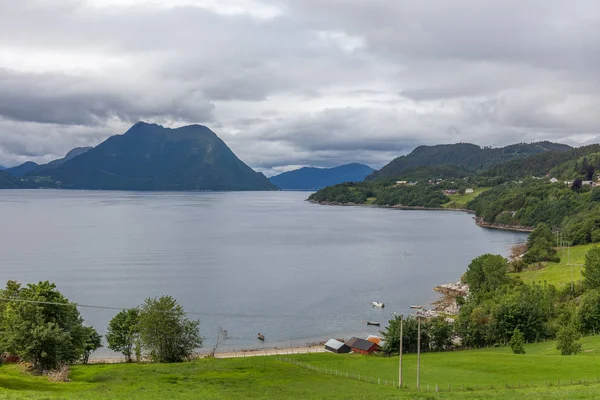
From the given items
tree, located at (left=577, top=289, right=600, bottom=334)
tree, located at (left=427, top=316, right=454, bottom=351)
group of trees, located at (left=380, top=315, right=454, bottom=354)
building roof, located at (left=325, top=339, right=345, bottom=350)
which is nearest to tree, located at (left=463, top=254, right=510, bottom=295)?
tree, located at (left=577, top=289, right=600, bottom=334)

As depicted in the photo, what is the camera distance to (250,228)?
157 meters

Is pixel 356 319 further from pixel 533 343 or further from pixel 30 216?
pixel 30 216

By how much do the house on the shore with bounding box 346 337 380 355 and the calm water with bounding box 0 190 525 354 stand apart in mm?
6890

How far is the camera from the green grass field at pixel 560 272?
215 feet

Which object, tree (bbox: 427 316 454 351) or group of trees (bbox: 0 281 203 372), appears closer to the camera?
group of trees (bbox: 0 281 203 372)

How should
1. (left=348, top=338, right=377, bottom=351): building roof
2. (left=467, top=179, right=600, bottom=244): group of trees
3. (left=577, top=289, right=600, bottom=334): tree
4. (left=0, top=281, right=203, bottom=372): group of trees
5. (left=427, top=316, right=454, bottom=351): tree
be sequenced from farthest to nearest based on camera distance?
Result: (left=467, top=179, right=600, bottom=244): group of trees < (left=348, top=338, right=377, bottom=351): building roof < (left=427, top=316, right=454, bottom=351): tree < (left=577, top=289, right=600, bottom=334): tree < (left=0, top=281, right=203, bottom=372): group of trees

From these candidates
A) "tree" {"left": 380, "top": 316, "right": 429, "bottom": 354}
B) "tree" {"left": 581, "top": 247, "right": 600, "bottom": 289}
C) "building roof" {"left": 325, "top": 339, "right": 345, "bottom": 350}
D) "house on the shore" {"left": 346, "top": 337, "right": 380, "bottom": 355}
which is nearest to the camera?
"tree" {"left": 380, "top": 316, "right": 429, "bottom": 354}

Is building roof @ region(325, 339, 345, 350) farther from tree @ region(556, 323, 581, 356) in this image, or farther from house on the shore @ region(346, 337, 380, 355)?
tree @ region(556, 323, 581, 356)

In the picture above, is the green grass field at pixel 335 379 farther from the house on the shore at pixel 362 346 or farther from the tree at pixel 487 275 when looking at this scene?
the tree at pixel 487 275

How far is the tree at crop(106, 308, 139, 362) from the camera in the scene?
1690 inches

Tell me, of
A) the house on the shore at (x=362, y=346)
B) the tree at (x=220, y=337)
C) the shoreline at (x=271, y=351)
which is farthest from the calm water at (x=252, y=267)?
the house on the shore at (x=362, y=346)

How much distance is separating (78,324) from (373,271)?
62323 mm

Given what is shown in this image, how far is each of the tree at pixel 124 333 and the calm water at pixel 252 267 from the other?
33.4 feet

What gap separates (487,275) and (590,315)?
55.9 feet
